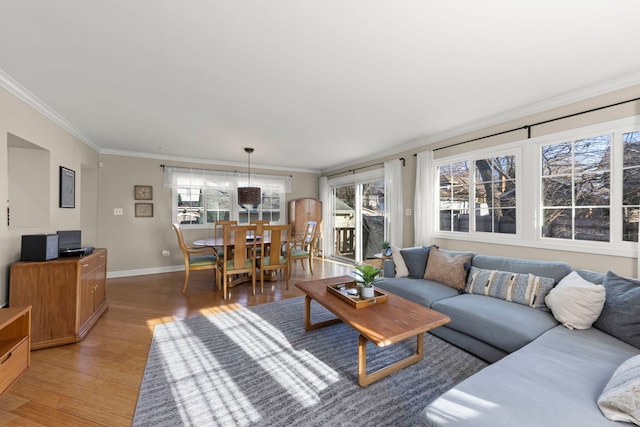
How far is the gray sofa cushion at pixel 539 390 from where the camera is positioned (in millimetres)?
1052

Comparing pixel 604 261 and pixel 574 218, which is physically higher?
pixel 574 218

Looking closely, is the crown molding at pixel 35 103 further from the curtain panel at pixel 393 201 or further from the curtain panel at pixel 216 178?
the curtain panel at pixel 393 201

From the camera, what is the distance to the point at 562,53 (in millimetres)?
1847

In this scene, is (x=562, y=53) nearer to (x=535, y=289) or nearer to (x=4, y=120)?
(x=535, y=289)

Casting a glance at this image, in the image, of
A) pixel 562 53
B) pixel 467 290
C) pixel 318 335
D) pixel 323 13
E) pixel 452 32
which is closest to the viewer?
pixel 323 13

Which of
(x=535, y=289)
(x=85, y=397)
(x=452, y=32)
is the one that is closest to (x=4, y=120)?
(x=85, y=397)

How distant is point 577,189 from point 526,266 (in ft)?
3.12

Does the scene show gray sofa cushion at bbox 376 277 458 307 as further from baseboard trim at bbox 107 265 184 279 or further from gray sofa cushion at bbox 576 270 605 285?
baseboard trim at bbox 107 265 184 279

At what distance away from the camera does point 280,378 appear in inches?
72.4

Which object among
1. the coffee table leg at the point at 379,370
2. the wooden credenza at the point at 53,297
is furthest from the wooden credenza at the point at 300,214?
the coffee table leg at the point at 379,370

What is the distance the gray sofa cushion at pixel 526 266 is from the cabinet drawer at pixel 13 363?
397 cm

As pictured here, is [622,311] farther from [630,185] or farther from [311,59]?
[311,59]

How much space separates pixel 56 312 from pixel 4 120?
1.76 metres

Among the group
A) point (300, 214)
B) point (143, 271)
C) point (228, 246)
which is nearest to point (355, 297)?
point (228, 246)
